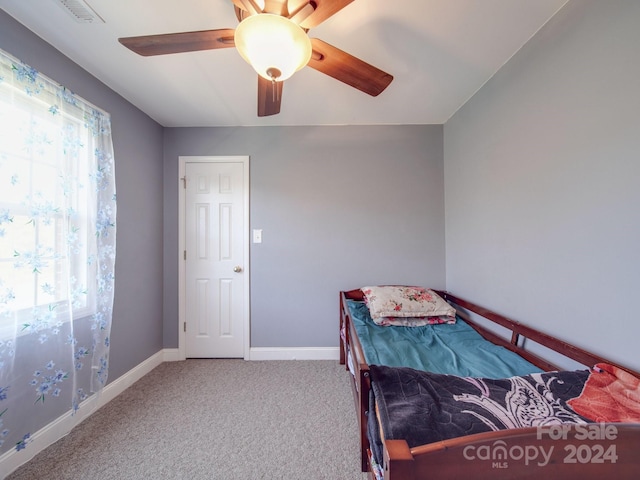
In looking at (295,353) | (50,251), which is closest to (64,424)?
(50,251)

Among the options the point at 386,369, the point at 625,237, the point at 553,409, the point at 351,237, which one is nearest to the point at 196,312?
the point at 351,237

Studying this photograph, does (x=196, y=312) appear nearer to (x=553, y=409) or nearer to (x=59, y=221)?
(x=59, y=221)

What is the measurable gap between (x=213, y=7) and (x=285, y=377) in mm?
2516

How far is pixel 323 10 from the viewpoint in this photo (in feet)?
2.97

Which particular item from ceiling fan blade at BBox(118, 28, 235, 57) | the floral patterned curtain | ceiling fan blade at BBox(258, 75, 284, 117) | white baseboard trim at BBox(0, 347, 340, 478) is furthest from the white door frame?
ceiling fan blade at BBox(118, 28, 235, 57)

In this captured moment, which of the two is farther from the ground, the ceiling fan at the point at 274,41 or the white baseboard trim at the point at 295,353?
the ceiling fan at the point at 274,41

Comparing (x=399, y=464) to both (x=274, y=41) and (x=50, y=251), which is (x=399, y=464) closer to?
(x=274, y=41)

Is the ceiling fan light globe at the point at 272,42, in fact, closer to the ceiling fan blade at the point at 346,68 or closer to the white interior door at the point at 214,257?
the ceiling fan blade at the point at 346,68

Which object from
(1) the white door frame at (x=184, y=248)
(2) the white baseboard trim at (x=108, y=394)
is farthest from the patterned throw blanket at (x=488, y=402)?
(1) the white door frame at (x=184, y=248)

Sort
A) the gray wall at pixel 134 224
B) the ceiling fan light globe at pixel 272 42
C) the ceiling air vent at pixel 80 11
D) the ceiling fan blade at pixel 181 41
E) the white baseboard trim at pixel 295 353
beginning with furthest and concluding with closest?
the white baseboard trim at pixel 295 353, the gray wall at pixel 134 224, the ceiling air vent at pixel 80 11, the ceiling fan blade at pixel 181 41, the ceiling fan light globe at pixel 272 42

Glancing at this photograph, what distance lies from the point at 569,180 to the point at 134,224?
9.81 feet

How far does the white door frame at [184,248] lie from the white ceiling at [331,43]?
38cm

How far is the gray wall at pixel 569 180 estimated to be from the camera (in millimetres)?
929

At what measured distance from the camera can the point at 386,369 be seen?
890 millimetres
